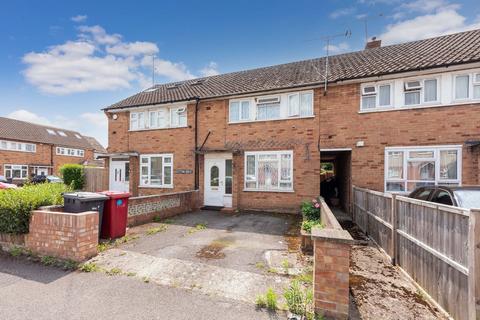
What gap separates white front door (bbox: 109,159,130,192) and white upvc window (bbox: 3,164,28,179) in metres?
19.5

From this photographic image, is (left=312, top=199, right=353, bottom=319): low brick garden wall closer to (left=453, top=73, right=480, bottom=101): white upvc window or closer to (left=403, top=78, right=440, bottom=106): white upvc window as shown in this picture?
(left=403, top=78, right=440, bottom=106): white upvc window

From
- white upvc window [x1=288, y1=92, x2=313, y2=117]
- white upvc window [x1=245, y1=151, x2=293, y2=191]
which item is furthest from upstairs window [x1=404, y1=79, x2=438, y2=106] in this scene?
white upvc window [x1=245, y1=151, x2=293, y2=191]

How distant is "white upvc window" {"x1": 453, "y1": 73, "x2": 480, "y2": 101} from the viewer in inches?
304

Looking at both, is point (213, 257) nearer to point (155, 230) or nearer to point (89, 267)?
point (89, 267)

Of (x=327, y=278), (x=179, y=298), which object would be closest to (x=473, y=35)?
(x=327, y=278)

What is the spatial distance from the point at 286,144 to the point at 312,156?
1192mm

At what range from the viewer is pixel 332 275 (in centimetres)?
300

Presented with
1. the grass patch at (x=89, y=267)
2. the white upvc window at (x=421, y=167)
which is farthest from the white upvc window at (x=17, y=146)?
the white upvc window at (x=421, y=167)

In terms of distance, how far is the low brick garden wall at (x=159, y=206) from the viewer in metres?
7.48

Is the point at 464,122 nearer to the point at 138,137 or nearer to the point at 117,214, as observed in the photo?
the point at 117,214

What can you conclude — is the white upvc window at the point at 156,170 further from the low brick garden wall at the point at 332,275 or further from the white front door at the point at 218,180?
the low brick garden wall at the point at 332,275

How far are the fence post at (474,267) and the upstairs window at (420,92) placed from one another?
7.41 meters

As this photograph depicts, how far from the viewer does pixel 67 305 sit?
315 cm

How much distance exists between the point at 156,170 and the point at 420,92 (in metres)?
12.1
